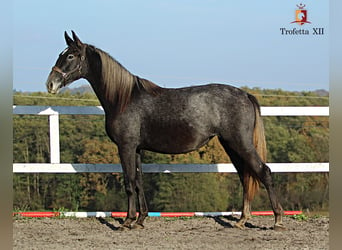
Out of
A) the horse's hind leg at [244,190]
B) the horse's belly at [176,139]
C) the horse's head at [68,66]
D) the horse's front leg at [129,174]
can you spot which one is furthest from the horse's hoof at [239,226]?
the horse's head at [68,66]

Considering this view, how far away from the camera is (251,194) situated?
5.50 metres

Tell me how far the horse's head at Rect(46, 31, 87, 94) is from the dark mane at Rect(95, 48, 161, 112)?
0.23 meters

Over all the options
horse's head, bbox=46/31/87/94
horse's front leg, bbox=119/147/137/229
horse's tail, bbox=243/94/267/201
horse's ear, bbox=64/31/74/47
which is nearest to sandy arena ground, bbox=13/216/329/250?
horse's front leg, bbox=119/147/137/229

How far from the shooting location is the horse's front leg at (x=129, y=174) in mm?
5242

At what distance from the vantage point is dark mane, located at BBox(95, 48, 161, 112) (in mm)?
5336

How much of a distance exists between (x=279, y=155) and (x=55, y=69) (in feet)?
26.5

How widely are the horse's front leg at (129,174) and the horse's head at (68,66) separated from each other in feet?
3.42

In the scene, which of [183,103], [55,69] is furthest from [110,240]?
[55,69]

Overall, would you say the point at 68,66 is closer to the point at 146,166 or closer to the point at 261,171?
the point at 146,166

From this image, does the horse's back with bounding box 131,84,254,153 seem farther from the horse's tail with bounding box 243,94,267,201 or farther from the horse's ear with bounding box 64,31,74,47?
the horse's ear with bounding box 64,31,74,47

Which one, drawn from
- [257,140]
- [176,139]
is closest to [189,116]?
[176,139]

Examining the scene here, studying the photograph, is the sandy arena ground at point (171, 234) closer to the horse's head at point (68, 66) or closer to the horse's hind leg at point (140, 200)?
the horse's hind leg at point (140, 200)

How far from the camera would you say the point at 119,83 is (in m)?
5.39

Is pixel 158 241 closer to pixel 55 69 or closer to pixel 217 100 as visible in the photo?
pixel 217 100
